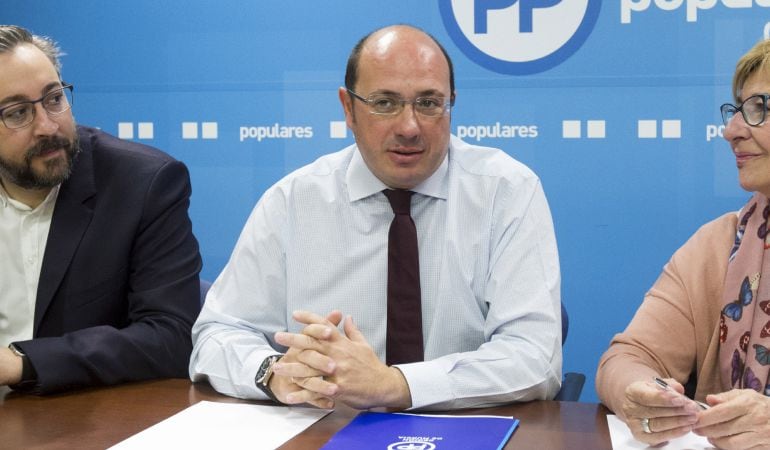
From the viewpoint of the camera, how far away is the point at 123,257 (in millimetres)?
2365

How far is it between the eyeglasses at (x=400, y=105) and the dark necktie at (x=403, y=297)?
0.92 ft

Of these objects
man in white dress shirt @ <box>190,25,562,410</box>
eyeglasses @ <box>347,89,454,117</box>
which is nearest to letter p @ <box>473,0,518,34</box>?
man in white dress shirt @ <box>190,25,562,410</box>

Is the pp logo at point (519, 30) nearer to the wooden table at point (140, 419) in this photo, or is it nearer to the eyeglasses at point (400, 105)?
the eyeglasses at point (400, 105)

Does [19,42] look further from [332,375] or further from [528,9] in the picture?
[528,9]

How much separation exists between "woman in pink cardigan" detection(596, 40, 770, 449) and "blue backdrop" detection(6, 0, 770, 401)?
1.35 metres

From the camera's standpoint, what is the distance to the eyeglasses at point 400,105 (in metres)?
2.19

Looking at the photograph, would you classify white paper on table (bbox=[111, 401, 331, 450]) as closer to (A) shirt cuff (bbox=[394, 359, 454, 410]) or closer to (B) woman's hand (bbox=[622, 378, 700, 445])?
(A) shirt cuff (bbox=[394, 359, 454, 410])

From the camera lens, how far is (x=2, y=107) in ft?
7.45

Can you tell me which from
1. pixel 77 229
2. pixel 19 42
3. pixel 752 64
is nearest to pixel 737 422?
pixel 752 64

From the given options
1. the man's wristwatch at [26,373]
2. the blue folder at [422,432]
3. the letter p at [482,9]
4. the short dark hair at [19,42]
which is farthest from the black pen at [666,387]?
the letter p at [482,9]

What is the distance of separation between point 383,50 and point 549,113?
4.71 feet

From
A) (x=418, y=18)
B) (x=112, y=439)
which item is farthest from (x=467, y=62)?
(x=112, y=439)

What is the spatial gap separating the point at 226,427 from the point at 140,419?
187mm

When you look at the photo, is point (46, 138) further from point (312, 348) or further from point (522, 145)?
point (522, 145)
